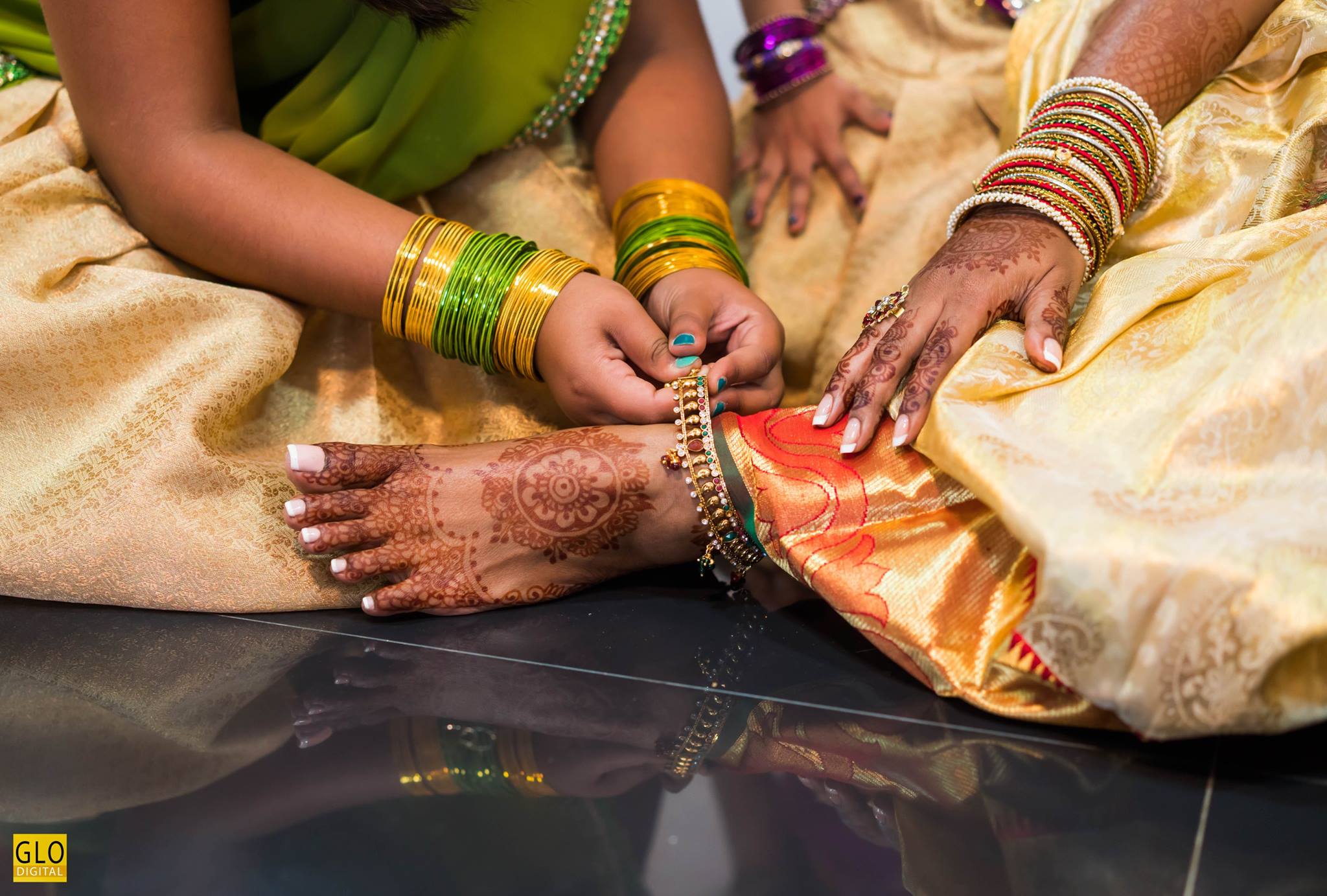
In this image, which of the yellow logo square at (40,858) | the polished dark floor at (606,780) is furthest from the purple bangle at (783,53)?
the yellow logo square at (40,858)

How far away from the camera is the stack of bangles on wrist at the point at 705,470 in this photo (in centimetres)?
96

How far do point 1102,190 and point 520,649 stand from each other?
0.68 metres

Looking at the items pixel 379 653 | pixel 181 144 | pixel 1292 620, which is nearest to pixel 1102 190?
pixel 1292 620

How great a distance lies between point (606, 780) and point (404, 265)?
58 cm

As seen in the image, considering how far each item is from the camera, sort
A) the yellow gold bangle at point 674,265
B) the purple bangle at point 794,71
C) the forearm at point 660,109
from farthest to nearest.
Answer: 1. the purple bangle at point 794,71
2. the forearm at point 660,109
3. the yellow gold bangle at point 674,265

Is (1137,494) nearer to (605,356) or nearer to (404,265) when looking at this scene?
(605,356)

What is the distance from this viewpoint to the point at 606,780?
0.75 meters

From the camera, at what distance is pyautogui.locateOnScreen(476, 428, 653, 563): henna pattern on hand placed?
38.1 inches

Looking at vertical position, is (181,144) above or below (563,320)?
above

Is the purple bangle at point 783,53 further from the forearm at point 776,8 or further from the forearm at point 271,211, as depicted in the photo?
the forearm at point 271,211

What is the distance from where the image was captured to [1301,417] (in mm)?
714

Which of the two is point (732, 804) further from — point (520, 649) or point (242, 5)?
point (242, 5)

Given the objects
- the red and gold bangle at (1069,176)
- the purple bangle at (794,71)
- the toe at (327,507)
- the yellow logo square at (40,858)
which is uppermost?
the red and gold bangle at (1069,176)

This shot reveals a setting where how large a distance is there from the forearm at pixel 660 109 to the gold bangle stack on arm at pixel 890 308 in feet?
1.45
